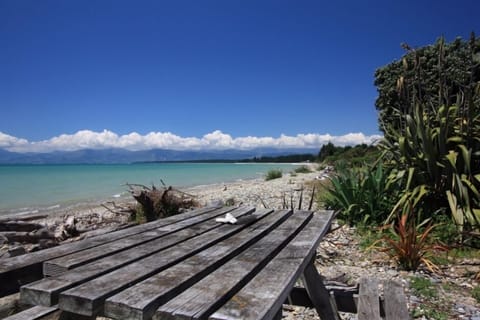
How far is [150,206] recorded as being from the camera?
246 inches

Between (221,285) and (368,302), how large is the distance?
4.36 ft

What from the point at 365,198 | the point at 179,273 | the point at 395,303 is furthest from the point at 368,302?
the point at 365,198

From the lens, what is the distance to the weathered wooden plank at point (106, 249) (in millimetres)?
1135

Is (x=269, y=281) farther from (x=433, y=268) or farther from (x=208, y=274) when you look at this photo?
(x=433, y=268)

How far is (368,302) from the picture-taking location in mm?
1857

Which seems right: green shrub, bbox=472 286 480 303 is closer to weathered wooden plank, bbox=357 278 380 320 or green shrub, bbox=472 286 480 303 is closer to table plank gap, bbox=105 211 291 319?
weathered wooden plank, bbox=357 278 380 320

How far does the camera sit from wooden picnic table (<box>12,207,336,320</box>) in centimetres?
83

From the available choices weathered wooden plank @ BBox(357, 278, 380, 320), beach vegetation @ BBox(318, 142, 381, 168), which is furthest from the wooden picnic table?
beach vegetation @ BBox(318, 142, 381, 168)

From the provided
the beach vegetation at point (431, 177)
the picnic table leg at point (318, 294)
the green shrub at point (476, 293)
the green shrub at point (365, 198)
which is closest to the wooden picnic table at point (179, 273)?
the picnic table leg at point (318, 294)

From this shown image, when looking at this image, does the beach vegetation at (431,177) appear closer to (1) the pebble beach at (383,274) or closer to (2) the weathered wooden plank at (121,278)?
(1) the pebble beach at (383,274)

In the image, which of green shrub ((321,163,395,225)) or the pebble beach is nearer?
the pebble beach

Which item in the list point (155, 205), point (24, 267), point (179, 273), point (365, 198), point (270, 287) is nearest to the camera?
point (270, 287)

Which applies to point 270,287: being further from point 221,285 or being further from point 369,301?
point 369,301

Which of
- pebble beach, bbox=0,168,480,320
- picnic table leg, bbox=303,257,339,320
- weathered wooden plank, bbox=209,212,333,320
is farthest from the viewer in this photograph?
pebble beach, bbox=0,168,480,320
